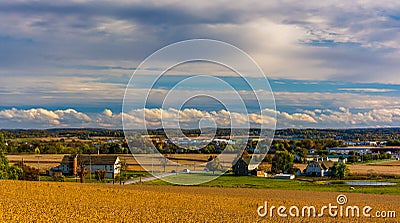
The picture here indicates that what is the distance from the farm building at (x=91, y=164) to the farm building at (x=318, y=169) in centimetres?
3801

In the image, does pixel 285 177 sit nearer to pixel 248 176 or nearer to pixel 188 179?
Answer: pixel 248 176

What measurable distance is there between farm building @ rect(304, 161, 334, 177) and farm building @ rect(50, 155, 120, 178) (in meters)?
38.0

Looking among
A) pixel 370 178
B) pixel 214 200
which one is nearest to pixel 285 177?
pixel 370 178

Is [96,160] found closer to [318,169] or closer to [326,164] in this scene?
[318,169]

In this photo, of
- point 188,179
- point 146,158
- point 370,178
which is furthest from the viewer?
point 146,158

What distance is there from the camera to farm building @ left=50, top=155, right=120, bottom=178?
92188 millimetres

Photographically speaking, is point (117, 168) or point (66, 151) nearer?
point (117, 168)

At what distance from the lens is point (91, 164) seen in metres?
94.6

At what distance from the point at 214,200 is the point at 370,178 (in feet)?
181

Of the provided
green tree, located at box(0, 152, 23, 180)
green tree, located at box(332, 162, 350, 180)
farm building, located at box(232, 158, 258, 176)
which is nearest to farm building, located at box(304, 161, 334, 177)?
green tree, located at box(332, 162, 350, 180)

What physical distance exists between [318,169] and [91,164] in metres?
43.8

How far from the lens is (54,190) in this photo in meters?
45.3
